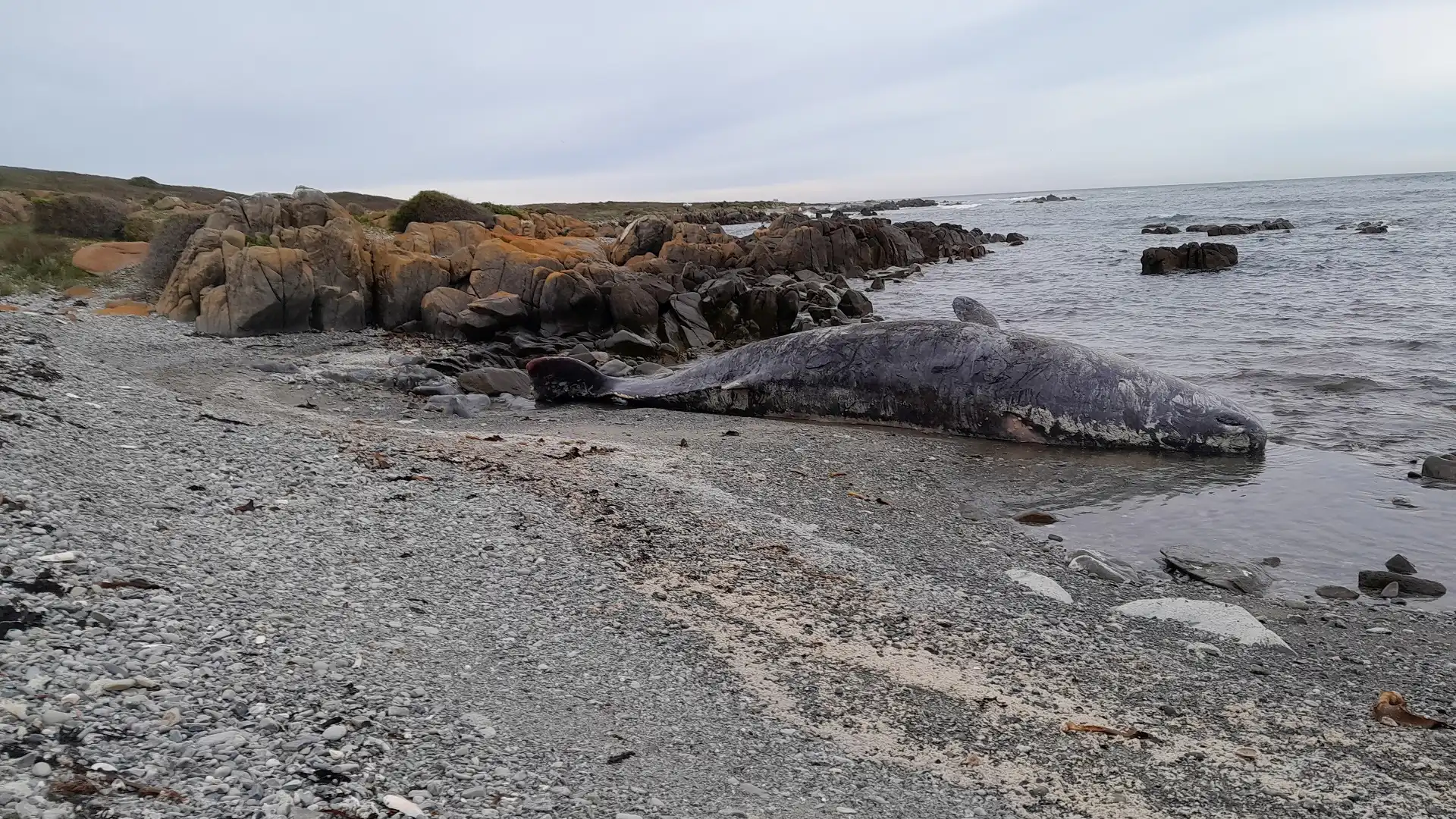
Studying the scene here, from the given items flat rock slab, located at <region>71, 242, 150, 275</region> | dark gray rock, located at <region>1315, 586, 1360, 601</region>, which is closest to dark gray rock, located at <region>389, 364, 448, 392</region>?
dark gray rock, located at <region>1315, 586, 1360, 601</region>

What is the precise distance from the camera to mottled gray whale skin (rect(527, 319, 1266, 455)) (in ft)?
29.0

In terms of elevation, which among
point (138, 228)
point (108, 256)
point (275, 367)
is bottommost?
point (275, 367)

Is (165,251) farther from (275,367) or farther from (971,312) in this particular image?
(971,312)

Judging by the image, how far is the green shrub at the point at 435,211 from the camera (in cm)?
3112

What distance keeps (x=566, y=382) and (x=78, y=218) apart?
71.4ft

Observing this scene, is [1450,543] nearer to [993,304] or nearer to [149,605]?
[149,605]

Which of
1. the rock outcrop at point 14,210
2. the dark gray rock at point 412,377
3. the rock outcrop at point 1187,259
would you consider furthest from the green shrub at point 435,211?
the rock outcrop at point 1187,259

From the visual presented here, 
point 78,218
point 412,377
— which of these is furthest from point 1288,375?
point 78,218

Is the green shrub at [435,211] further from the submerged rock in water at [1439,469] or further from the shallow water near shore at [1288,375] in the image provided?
the submerged rock in water at [1439,469]

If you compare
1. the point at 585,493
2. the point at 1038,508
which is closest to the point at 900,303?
the point at 1038,508

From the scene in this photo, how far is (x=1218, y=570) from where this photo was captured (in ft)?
18.7

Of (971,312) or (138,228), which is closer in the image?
(971,312)

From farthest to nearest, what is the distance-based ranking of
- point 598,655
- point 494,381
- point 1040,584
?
point 494,381
point 1040,584
point 598,655

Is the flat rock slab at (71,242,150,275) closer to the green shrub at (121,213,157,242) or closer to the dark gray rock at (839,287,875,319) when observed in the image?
the green shrub at (121,213,157,242)
